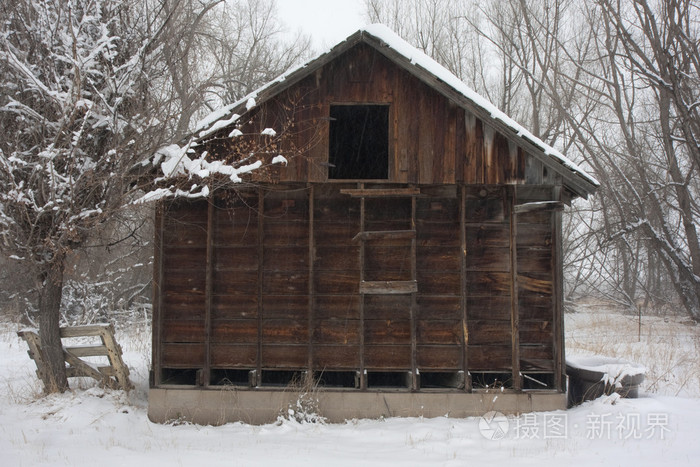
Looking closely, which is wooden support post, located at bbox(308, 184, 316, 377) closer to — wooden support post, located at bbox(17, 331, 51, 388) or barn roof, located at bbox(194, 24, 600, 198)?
barn roof, located at bbox(194, 24, 600, 198)

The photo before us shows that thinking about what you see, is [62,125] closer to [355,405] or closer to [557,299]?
[355,405]

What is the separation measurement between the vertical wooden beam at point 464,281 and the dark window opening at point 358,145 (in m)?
2.86

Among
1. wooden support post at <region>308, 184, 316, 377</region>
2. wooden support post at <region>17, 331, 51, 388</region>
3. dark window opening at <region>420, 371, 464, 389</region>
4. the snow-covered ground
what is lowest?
the snow-covered ground

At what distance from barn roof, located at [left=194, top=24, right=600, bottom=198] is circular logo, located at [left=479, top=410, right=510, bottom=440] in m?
3.70

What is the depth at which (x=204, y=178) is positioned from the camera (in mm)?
8320

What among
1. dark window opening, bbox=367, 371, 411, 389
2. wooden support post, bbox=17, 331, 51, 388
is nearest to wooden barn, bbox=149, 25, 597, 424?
dark window opening, bbox=367, 371, 411, 389

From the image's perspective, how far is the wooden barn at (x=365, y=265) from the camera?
8.56m

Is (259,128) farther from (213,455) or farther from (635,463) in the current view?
(635,463)

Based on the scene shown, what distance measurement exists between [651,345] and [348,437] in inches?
375

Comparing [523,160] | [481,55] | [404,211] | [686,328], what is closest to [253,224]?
[404,211]

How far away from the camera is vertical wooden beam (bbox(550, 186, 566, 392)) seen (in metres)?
8.61

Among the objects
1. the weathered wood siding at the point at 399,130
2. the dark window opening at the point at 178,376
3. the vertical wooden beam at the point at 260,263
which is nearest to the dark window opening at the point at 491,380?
the weathered wood siding at the point at 399,130

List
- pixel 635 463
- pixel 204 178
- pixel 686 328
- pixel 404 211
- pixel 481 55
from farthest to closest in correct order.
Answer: pixel 481 55
pixel 686 328
pixel 404 211
pixel 204 178
pixel 635 463

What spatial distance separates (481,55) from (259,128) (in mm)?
21323
